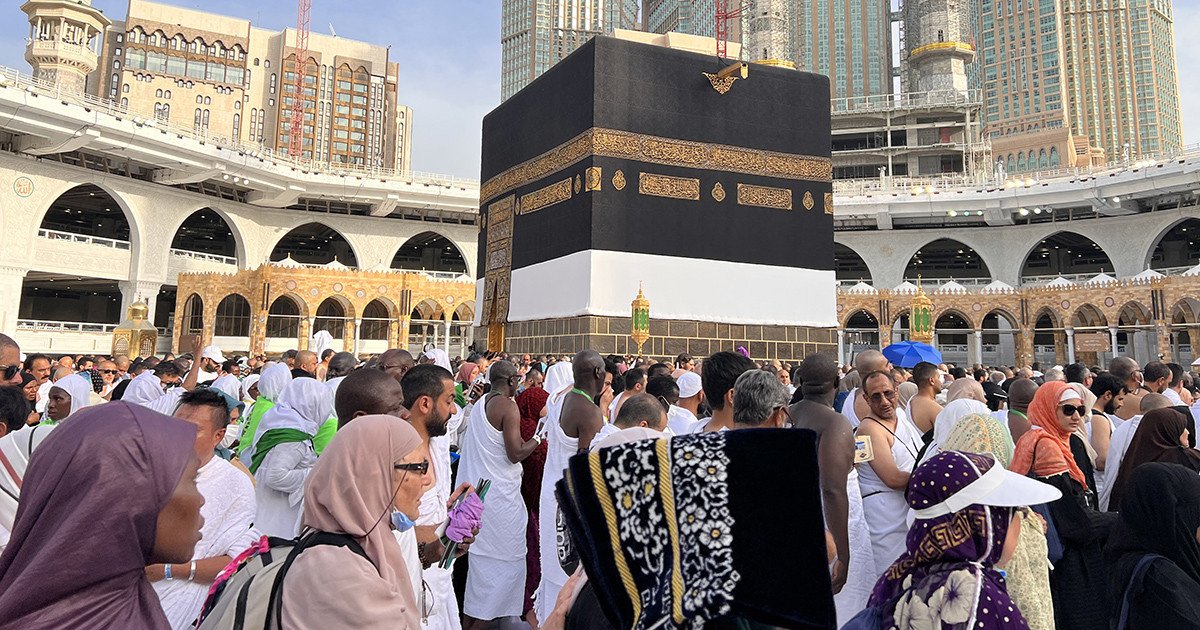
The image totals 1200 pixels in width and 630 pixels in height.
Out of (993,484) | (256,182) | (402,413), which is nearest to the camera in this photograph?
(993,484)

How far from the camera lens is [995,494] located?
1474 mm

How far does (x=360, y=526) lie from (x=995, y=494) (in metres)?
1.26

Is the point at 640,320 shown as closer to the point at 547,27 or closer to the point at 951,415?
the point at 951,415

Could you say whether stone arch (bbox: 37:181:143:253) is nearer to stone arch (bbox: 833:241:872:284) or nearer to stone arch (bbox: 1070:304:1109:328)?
stone arch (bbox: 833:241:872:284)

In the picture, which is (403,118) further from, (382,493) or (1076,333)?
(382,493)

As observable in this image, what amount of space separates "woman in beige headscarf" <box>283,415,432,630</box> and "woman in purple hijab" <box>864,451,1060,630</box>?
100 cm

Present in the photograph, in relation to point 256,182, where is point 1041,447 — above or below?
below

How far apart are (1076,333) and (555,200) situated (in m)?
17.0

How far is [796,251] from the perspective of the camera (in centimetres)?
1614

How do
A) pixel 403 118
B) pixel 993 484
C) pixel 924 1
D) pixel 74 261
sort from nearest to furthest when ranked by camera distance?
pixel 993 484 < pixel 74 261 < pixel 924 1 < pixel 403 118

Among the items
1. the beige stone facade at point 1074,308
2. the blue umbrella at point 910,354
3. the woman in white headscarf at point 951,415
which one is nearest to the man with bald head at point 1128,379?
the woman in white headscarf at point 951,415

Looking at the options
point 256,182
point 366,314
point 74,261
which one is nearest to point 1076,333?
point 366,314

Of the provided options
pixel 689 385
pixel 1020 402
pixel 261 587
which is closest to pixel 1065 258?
pixel 1020 402

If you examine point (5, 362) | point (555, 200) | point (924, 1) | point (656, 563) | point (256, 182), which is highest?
point (924, 1)
